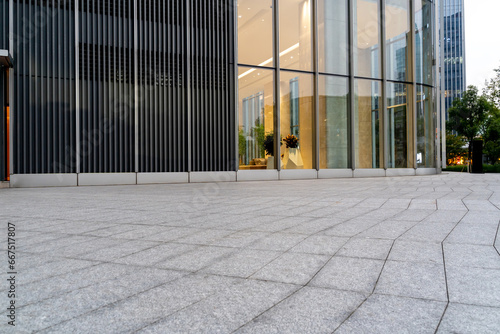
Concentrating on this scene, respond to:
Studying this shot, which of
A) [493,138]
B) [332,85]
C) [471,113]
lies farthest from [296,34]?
[471,113]

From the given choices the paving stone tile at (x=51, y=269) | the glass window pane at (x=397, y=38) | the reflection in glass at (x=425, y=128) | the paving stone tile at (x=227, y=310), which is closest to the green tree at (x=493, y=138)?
the reflection in glass at (x=425, y=128)

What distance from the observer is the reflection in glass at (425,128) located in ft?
59.0

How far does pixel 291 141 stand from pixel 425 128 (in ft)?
26.8

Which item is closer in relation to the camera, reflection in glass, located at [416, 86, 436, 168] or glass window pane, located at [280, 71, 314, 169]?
glass window pane, located at [280, 71, 314, 169]

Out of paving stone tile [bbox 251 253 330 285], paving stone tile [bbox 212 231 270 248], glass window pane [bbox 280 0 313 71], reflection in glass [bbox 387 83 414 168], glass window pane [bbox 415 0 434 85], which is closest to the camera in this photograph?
paving stone tile [bbox 251 253 330 285]

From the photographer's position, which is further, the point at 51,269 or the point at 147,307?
the point at 51,269

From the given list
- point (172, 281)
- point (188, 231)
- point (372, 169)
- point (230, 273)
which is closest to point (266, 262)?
point (230, 273)

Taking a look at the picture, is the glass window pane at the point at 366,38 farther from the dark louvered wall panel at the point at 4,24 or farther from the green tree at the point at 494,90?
the green tree at the point at 494,90

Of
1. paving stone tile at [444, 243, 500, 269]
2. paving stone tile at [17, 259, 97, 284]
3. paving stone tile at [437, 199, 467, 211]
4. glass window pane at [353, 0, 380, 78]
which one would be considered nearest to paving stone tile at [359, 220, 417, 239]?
paving stone tile at [444, 243, 500, 269]

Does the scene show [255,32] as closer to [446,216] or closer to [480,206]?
[480,206]

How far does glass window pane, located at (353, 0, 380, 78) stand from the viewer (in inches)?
641

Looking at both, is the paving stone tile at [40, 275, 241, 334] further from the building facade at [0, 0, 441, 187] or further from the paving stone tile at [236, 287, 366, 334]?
the building facade at [0, 0, 441, 187]

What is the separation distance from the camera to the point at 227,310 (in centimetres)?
180

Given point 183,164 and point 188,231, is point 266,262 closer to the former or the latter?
point 188,231
